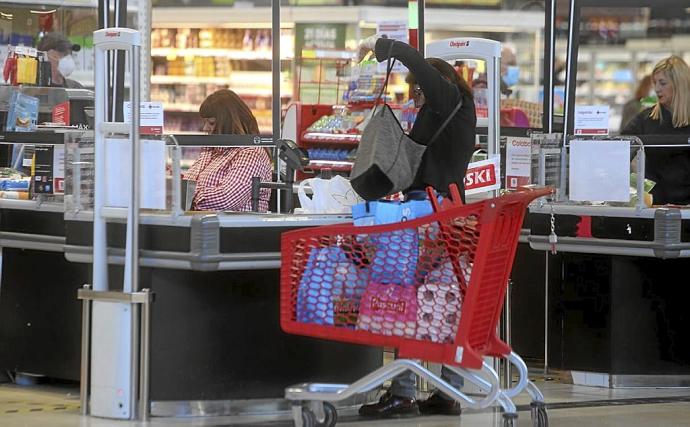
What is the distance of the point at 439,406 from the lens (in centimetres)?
613

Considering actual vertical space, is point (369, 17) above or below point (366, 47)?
above

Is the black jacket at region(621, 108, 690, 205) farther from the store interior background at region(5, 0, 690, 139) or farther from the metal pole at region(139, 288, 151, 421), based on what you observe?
the metal pole at region(139, 288, 151, 421)

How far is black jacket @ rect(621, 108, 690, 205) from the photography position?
764cm

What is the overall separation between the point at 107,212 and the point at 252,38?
7.61 metres

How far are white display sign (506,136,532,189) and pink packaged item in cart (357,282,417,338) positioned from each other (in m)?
2.17

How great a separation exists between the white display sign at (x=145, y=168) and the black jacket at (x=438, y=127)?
105cm

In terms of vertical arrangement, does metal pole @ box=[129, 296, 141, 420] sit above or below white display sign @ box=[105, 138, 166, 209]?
below

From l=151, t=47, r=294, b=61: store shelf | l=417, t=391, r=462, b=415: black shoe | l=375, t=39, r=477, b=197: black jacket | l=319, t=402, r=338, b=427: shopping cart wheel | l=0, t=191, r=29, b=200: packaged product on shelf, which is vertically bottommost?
l=417, t=391, r=462, b=415: black shoe

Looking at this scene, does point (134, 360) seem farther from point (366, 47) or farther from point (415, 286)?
point (366, 47)

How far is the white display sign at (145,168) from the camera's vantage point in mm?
5750

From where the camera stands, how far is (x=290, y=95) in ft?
43.2

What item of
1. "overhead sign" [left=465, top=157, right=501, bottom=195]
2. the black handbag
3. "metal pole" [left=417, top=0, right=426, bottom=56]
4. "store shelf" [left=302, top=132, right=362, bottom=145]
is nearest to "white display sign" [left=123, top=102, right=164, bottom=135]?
the black handbag

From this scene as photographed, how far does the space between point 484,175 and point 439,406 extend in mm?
1080

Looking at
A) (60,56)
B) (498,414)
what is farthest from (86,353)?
(60,56)
